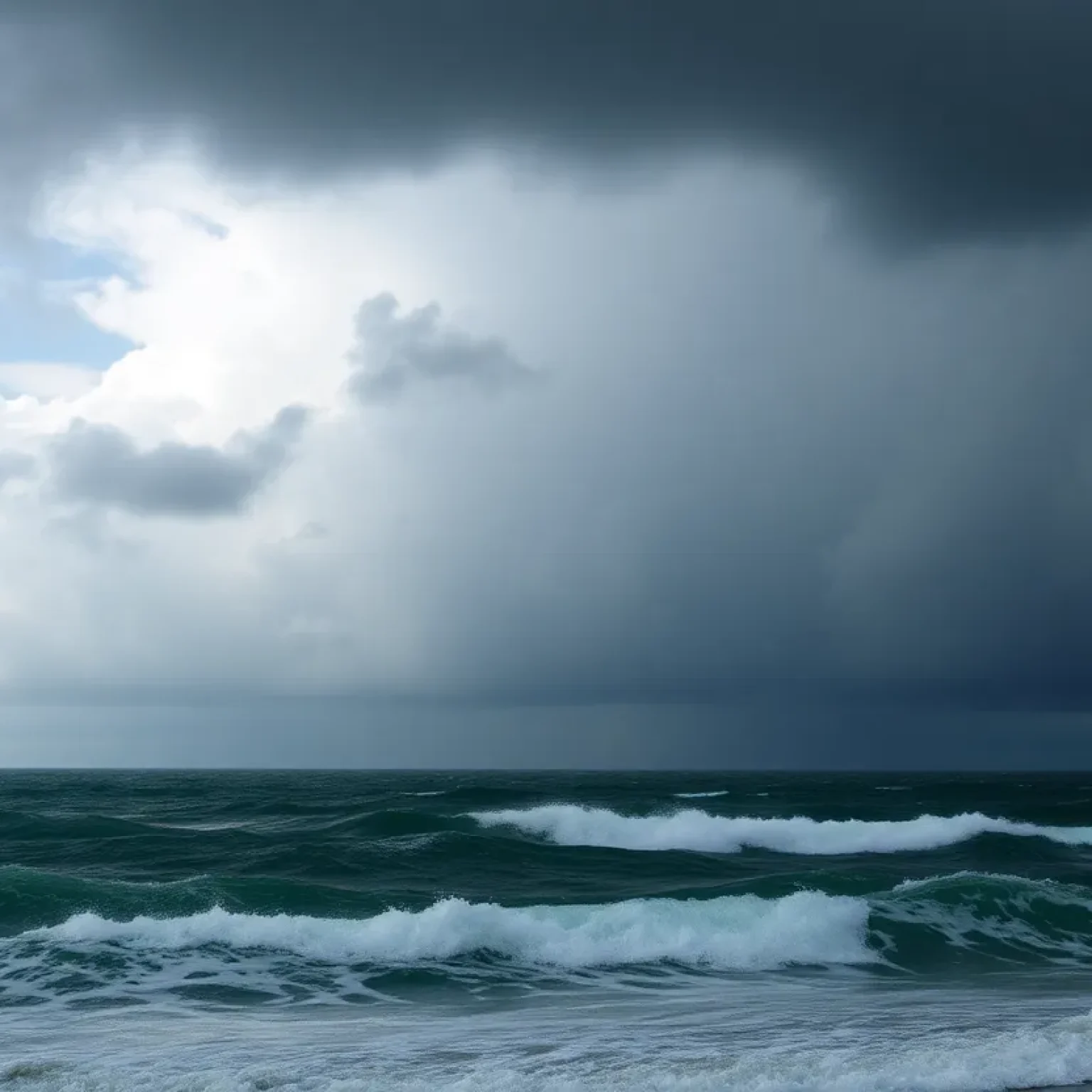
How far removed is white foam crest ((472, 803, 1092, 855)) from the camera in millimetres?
41531

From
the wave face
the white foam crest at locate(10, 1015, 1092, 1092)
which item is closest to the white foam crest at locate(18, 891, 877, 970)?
the wave face

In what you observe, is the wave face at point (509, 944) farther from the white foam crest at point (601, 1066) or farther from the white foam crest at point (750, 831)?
the white foam crest at point (750, 831)

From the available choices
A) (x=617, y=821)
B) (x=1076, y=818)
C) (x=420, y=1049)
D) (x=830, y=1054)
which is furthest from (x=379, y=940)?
(x=1076, y=818)

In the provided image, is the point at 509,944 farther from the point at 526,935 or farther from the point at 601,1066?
the point at 601,1066

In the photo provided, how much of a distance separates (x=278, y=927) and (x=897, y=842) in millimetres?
30748

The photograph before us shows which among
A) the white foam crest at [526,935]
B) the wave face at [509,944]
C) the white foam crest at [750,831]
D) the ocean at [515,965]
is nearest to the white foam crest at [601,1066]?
the ocean at [515,965]

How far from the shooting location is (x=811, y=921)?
823 inches

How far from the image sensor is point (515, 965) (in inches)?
730

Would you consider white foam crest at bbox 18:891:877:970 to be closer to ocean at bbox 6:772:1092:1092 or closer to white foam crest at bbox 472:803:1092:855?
ocean at bbox 6:772:1092:1092

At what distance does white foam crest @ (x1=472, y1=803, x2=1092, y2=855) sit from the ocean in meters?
3.69

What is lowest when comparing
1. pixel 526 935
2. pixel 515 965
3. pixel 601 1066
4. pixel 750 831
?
pixel 750 831

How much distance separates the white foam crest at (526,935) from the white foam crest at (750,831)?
64.4ft

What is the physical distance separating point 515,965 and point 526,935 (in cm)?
134

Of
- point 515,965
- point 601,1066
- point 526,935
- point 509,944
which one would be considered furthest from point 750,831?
point 601,1066
